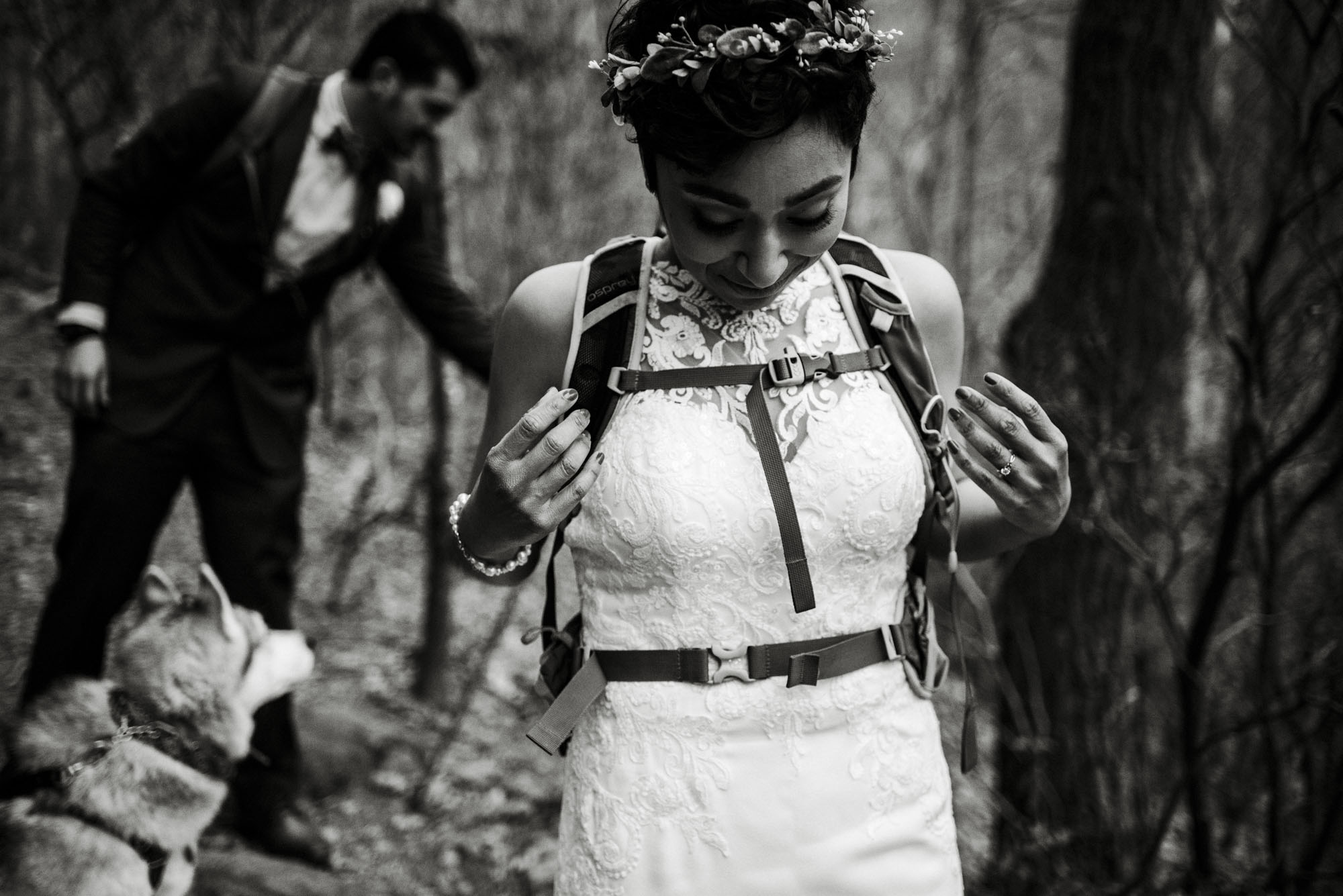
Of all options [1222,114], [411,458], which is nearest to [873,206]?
[411,458]

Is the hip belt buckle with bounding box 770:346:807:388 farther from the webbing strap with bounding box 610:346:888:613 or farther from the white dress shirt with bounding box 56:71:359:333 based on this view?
the white dress shirt with bounding box 56:71:359:333

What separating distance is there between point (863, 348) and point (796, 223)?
33 centimetres

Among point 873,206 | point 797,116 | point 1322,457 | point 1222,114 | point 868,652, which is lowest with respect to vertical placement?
point 868,652

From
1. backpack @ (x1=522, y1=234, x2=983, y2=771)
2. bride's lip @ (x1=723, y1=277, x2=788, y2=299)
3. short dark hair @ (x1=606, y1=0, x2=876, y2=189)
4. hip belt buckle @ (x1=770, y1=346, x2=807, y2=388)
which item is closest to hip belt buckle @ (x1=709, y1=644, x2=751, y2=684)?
backpack @ (x1=522, y1=234, x2=983, y2=771)

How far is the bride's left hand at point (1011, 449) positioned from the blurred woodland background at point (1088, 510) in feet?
2.39

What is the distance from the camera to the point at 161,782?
3.21 meters

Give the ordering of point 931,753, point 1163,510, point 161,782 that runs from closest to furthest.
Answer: point 931,753 → point 161,782 → point 1163,510

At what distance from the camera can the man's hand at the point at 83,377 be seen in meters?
3.37

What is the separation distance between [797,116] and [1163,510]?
251 cm

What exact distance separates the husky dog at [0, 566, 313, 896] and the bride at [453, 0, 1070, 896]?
184cm

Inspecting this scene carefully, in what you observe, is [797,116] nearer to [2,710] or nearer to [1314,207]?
[1314,207]

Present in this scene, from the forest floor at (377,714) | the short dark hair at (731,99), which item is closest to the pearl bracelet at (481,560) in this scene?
the short dark hair at (731,99)

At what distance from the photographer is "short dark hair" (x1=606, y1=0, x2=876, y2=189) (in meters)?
1.64

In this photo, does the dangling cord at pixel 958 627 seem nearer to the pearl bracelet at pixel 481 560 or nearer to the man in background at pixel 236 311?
the pearl bracelet at pixel 481 560
